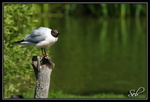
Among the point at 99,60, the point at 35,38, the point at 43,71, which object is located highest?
the point at 35,38

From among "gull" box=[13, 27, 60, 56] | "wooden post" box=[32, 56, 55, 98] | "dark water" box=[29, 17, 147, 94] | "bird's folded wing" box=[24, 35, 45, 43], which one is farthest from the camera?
"dark water" box=[29, 17, 147, 94]

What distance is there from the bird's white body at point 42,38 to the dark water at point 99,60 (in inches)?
192

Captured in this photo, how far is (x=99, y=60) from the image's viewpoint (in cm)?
3014

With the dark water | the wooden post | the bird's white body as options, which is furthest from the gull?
the dark water

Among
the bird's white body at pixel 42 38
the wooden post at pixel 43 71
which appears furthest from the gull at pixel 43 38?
the wooden post at pixel 43 71

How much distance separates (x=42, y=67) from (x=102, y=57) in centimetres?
2042

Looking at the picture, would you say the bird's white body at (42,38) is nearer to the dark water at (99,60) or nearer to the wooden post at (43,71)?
the wooden post at (43,71)

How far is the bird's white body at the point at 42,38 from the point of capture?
10.0 meters

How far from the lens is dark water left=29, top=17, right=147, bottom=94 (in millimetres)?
23484

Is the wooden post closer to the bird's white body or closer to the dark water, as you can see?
the bird's white body

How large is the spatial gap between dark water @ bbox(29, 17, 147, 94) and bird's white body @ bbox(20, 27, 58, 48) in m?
4.89

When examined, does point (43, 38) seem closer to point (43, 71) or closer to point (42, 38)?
point (42, 38)

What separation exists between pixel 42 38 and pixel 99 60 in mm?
19939

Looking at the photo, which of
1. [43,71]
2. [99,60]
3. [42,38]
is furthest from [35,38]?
[99,60]
